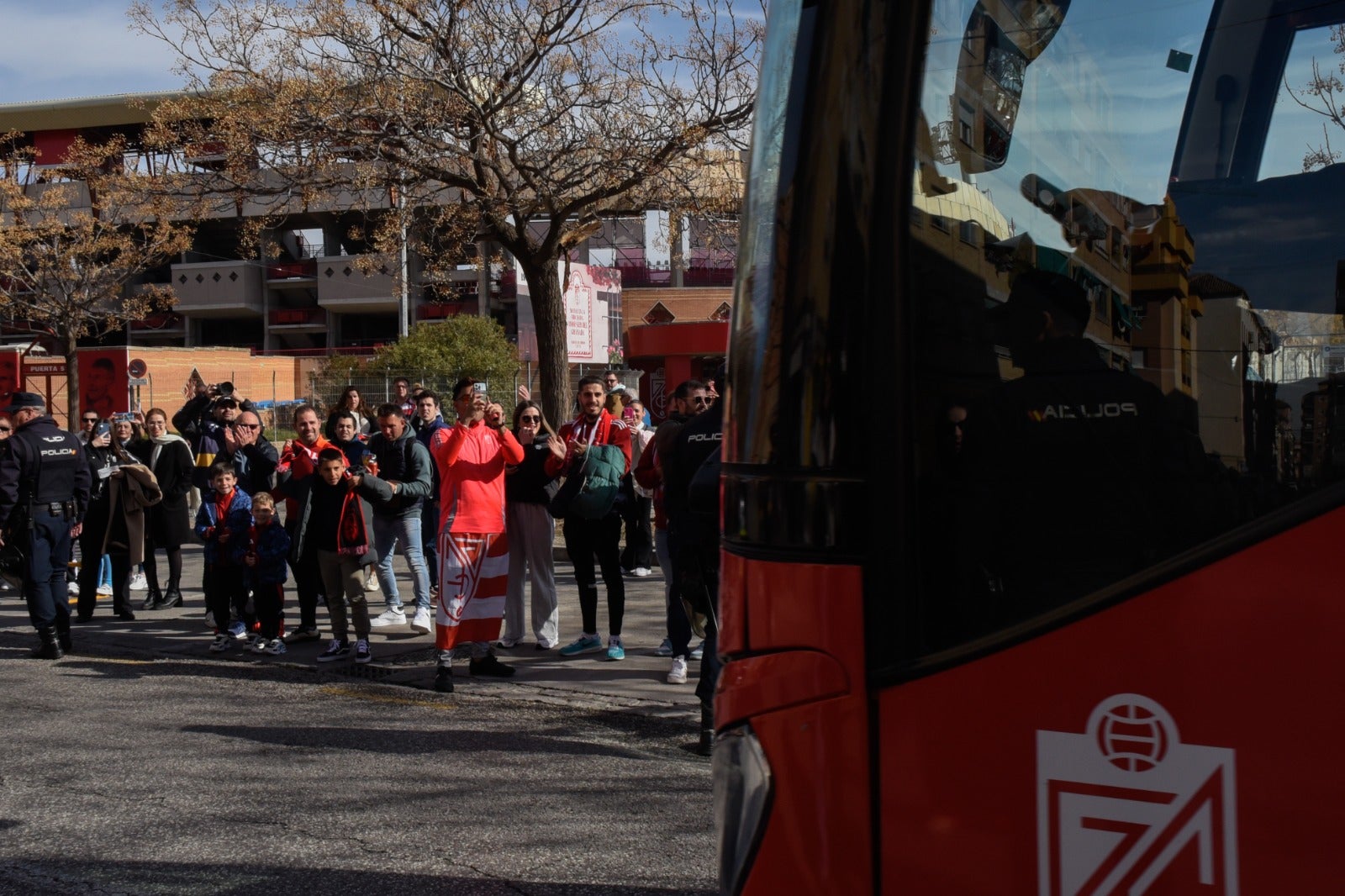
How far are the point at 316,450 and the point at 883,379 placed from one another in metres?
7.29

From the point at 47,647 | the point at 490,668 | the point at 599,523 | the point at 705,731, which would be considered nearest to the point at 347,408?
the point at 47,647

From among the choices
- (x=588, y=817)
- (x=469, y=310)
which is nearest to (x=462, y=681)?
(x=588, y=817)

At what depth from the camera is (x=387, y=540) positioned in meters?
9.70

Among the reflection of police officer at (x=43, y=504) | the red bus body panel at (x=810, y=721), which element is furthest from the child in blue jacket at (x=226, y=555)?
the red bus body panel at (x=810, y=721)

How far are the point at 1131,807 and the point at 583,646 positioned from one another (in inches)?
279

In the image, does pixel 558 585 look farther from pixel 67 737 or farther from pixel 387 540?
pixel 67 737

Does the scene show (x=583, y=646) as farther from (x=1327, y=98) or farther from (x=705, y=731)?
(x=1327, y=98)

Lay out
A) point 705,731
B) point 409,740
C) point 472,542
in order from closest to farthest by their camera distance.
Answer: point 705,731 → point 409,740 → point 472,542

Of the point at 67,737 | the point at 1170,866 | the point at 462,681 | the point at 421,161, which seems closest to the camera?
→ the point at 1170,866

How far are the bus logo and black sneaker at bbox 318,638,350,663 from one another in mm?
7405

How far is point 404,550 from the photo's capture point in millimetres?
9844

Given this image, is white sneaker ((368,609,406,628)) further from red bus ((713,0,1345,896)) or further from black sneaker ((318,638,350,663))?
red bus ((713,0,1345,896))

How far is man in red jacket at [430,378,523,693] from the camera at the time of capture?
25.7ft

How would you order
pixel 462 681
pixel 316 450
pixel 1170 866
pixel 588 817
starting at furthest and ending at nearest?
pixel 316 450, pixel 462 681, pixel 588 817, pixel 1170 866
